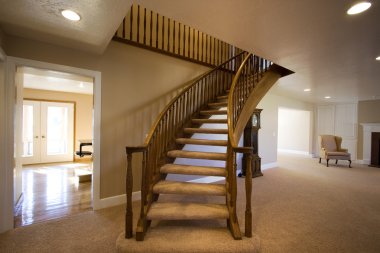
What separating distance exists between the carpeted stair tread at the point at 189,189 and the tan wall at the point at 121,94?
3.38 ft

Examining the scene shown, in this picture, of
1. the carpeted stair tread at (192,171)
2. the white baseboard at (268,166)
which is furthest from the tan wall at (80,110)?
the white baseboard at (268,166)

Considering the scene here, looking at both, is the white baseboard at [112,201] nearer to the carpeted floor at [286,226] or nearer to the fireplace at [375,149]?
the carpeted floor at [286,226]

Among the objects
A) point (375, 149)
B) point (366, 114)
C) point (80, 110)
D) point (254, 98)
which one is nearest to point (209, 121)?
point (254, 98)

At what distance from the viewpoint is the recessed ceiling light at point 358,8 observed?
5.96 feet

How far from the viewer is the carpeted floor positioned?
219cm

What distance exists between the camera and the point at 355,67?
379cm

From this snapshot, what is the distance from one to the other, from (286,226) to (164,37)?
13.0ft

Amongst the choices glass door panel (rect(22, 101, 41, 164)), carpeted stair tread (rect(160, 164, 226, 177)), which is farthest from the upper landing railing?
glass door panel (rect(22, 101, 41, 164))

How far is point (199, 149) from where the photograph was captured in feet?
14.5

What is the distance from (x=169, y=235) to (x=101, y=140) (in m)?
1.84

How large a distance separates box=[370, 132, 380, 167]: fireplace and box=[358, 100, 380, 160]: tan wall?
0.47 meters

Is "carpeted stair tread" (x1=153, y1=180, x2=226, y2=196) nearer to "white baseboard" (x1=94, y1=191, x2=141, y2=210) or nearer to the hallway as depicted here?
"white baseboard" (x1=94, y1=191, x2=141, y2=210)

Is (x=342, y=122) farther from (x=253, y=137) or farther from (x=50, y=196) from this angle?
(x=50, y=196)

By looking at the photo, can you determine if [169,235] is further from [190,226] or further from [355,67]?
[355,67]
